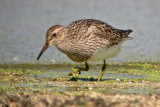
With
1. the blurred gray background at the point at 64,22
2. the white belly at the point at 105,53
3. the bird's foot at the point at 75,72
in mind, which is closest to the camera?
the white belly at the point at 105,53

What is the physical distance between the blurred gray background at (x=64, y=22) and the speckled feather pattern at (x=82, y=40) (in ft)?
6.68

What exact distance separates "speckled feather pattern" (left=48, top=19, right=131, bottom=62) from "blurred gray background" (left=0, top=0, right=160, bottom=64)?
2.04 m

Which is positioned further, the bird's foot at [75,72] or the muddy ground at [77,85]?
the bird's foot at [75,72]

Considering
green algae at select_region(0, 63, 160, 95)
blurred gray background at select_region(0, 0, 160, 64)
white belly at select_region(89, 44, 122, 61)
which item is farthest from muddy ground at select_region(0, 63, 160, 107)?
blurred gray background at select_region(0, 0, 160, 64)

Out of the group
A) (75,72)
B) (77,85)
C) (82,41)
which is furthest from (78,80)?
(82,41)

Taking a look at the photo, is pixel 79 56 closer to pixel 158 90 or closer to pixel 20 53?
pixel 158 90

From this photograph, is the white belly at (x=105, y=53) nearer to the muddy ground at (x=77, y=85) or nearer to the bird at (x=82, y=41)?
the bird at (x=82, y=41)

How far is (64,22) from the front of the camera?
623 inches

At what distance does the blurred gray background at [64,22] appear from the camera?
39.1ft

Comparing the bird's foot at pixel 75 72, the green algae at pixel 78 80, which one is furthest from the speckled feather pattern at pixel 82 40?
the green algae at pixel 78 80

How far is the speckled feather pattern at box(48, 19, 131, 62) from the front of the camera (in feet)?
30.0

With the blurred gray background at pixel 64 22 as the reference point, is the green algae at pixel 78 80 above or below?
below

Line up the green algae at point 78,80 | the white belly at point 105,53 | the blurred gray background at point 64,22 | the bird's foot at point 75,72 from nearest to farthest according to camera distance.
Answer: the green algae at point 78,80 < the white belly at point 105,53 < the bird's foot at point 75,72 < the blurred gray background at point 64,22

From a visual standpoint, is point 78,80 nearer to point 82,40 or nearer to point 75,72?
point 75,72
